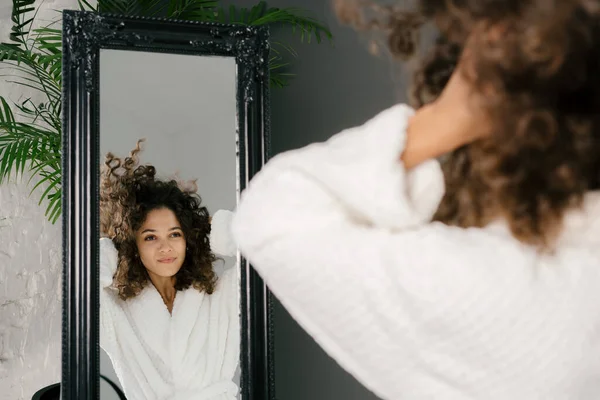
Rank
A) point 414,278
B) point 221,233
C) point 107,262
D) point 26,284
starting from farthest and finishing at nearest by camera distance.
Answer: point 26,284 < point 221,233 < point 107,262 < point 414,278

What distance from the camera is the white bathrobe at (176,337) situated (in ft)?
4.70

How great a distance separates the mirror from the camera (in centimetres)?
141

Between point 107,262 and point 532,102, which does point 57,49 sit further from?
point 532,102

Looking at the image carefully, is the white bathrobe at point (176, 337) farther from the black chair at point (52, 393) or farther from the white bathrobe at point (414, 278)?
the white bathrobe at point (414, 278)

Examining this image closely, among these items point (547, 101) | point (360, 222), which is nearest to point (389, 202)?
point (360, 222)

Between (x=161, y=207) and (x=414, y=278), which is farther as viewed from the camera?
(x=161, y=207)

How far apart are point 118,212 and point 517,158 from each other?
1.09 m

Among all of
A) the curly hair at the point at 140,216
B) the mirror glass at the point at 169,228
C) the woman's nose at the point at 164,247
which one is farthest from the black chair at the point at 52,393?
the woman's nose at the point at 164,247

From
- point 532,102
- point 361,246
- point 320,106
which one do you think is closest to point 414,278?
point 361,246

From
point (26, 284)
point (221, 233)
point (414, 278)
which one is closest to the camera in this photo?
point (414, 278)

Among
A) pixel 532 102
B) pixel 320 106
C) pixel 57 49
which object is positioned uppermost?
pixel 57 49

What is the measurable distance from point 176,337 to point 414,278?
1.06 metres

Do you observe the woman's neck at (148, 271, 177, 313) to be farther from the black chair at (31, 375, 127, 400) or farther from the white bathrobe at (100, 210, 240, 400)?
the black chair at (31, 375, 127, 400)

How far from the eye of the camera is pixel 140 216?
1.48m
